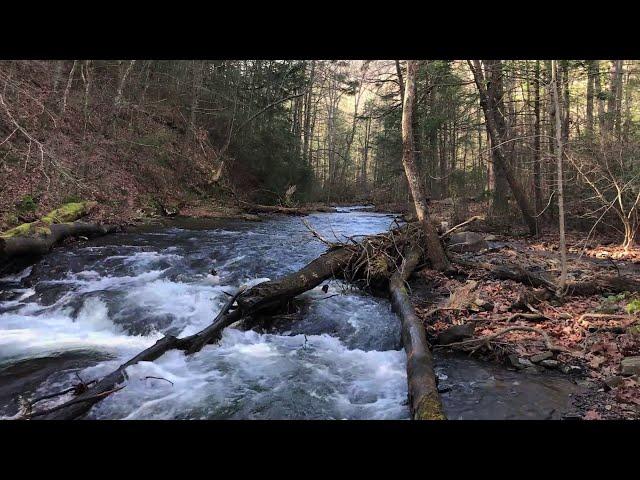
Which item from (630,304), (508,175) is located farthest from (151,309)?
(508,175)

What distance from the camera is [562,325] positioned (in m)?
6.63

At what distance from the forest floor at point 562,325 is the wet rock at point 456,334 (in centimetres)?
14

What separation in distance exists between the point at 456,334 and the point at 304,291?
3.22 meters

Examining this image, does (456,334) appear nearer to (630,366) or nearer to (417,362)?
(417,362)

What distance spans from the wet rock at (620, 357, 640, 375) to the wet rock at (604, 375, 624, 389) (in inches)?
7.4

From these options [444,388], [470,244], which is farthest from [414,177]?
[444,388]

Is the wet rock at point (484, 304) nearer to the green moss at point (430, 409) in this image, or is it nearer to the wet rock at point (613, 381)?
the wet rock at point (613, 381)

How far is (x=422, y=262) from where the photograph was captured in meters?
11.1

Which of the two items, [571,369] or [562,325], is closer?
[571,369]

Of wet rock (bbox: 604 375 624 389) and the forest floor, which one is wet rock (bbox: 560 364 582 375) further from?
wet rock (bbox: 604 375 624 389)

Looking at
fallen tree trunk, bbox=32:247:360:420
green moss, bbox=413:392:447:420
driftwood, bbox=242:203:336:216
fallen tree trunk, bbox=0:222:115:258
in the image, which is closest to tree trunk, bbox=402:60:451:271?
fallen tree trunk, bbox=32:247:360:420

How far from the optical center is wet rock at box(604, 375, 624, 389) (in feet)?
15.8
